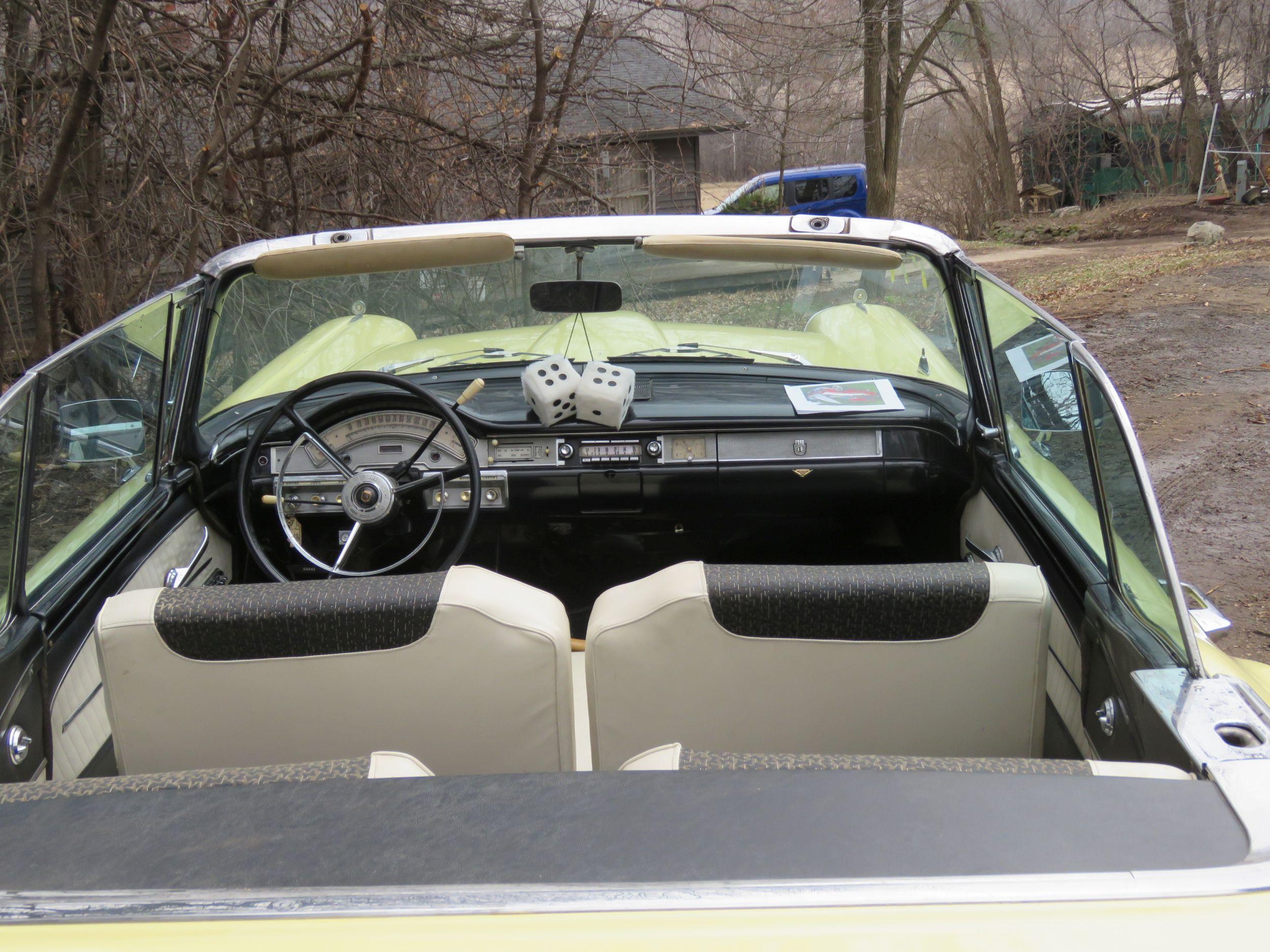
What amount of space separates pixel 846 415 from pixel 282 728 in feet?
6.21

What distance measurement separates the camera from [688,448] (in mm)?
3043

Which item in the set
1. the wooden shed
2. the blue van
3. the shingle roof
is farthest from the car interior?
the blue van

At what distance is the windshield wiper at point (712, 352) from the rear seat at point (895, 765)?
207 cm

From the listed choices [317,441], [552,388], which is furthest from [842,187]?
[317,441]

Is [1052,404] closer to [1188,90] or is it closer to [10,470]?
[10,470]

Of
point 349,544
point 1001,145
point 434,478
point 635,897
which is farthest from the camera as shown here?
point 1001,145

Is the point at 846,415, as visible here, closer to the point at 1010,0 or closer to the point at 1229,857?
the point at 1229,857

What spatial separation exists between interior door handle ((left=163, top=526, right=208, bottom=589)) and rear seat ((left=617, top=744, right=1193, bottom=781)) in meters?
1.74

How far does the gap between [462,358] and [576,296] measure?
45 cm

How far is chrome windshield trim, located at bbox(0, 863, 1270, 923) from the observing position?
90cm

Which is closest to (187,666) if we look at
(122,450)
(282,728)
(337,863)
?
(282,728)

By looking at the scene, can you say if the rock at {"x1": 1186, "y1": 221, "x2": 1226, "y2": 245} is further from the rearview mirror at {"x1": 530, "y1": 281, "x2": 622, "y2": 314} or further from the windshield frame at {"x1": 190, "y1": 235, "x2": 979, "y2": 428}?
the rearview mirror at {"x1": 530, "y1": 281, "x2": 622, "y2": 314}

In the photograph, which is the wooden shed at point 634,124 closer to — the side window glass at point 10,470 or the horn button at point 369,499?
the horn button at point 369,499

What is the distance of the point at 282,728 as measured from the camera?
172 cm
